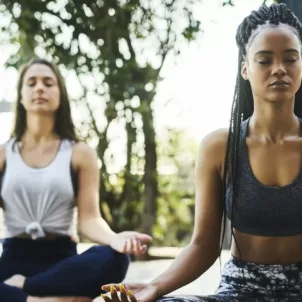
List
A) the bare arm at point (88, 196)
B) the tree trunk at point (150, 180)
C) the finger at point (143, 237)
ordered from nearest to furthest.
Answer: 1. the finger at point (143, 237)
2. the bare arm at point (88, 196)
3. the tree trunk at point (150, 180)

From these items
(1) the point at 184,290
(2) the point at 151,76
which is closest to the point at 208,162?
(1) the point at 184,290

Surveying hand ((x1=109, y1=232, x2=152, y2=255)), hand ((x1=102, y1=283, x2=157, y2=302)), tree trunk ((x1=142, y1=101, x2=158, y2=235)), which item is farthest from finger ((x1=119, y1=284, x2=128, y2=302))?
tree trunk ((x1=142, y1=101, x2=158, y2=235))

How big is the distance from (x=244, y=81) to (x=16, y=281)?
724mm

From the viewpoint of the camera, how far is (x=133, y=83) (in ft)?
8.87

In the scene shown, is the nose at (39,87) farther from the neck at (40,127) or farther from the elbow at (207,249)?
the elbow at (207,249)

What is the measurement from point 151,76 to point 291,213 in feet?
5.81

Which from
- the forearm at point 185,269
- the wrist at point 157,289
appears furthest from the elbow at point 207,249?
the wrist at point 157,289

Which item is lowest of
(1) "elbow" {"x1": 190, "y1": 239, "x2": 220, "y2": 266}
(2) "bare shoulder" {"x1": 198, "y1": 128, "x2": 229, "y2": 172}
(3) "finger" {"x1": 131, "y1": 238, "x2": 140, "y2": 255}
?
(3) "finger" {"x1": 131, "y1": 238, "x2": 140, "y2": 255}

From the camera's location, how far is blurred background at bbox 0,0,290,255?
2.44 meters

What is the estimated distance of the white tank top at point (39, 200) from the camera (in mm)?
1489

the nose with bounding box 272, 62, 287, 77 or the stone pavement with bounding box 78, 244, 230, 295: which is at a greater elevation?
the nose with bounding box 272, 62, 287, 77

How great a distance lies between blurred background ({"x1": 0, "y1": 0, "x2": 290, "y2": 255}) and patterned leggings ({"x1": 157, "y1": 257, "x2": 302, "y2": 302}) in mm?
1323

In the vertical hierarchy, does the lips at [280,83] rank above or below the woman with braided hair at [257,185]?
above

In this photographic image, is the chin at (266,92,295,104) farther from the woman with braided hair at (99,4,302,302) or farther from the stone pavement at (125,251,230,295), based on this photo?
the stone pavement at (125,251,230,295)
